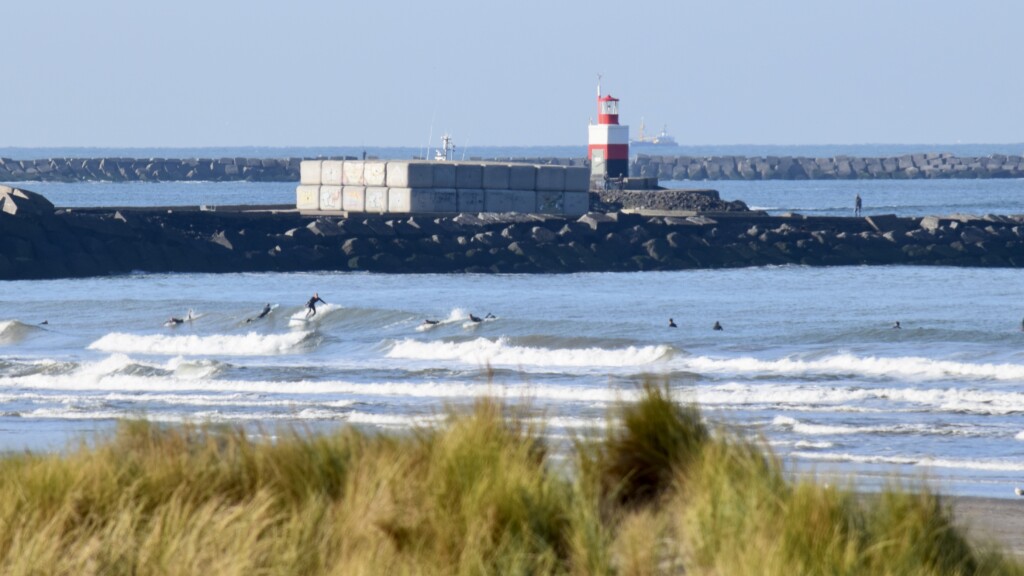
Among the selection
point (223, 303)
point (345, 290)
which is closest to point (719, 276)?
point (345, 290)

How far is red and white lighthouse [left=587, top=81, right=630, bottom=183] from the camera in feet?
166

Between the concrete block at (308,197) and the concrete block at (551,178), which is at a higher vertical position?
the concrete block at (551,178)

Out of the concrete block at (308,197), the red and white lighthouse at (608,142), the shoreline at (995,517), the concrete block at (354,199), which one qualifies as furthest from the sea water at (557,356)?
the red and white lighthouse at (608,142)

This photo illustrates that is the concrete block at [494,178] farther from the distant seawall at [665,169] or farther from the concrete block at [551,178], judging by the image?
the distant seawall at [665,169]

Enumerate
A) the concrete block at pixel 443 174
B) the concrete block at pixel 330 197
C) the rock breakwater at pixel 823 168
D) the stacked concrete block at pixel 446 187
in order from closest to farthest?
the stacked concrete block at pixel 446 187, the concrete block at pixel 443 174, the concrete block at pixel 330 197, the rock breakwater at pixel 823 168

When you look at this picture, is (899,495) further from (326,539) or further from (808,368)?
(808,368)

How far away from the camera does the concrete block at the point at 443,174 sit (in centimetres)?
4028

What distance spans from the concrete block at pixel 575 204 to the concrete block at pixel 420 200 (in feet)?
10.3

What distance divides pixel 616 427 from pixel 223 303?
21.3 m

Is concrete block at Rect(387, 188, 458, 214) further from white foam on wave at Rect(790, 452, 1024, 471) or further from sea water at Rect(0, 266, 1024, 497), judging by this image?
white foam on wave at Rect(790, 452, 1024, 471)

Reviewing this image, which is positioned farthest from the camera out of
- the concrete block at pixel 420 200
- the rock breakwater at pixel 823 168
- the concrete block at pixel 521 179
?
the rock breakwater at pixel 823 168

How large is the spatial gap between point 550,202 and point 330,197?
614 centimetres

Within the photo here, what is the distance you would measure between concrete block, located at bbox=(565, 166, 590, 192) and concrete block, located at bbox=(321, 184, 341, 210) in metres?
6.33

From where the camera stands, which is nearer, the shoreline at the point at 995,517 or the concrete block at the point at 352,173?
the shoreline at the point at 995,517
